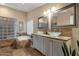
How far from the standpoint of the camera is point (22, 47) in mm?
2330

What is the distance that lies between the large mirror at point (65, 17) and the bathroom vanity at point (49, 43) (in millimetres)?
326

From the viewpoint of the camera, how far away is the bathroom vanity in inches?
83.2

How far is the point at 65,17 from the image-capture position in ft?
7.20

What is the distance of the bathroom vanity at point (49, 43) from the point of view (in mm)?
2113

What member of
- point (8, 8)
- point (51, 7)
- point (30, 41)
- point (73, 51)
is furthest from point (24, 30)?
point (73, 51)

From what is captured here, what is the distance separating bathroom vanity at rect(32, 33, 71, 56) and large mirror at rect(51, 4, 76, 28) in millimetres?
326

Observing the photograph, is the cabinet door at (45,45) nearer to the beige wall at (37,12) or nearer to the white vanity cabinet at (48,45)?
the white vanity cabinet at (48,45)

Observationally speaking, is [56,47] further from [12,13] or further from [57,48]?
[12,13]

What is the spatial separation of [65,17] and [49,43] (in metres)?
0.68

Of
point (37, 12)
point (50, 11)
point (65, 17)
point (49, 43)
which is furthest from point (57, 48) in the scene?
point (37, 12)

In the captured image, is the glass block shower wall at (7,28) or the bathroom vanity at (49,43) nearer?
the bathroom vanity at (49,43)

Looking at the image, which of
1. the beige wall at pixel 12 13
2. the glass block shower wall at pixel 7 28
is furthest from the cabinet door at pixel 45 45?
the glass block shower wall at pixel 7 28

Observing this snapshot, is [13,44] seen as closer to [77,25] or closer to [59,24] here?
[59,24]

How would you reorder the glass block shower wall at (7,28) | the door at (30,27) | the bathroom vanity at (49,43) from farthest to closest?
the door at (30,27) → the glass block shower wall at (7,28) → the bathroom vanity at (49,43)
